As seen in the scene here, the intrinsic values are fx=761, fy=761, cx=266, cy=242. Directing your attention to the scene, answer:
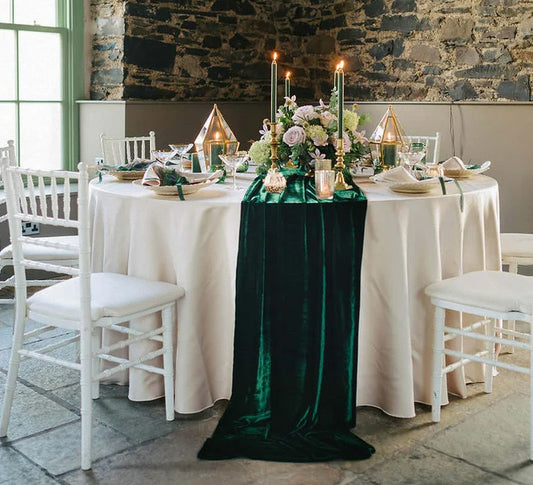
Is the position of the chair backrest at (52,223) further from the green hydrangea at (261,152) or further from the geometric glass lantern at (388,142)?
the geometric glass lantern at (388,142)

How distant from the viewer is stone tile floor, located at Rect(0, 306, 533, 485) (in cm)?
254

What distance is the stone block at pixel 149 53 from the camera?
5.64 meters

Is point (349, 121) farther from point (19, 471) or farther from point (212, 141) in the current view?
point (19, 471)

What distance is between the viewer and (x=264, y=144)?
11.0 feet

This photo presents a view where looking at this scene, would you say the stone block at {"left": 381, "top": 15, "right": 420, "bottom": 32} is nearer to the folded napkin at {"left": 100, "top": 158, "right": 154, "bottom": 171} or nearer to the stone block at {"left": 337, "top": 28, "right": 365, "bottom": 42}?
the stone block at {"left": 337, "top": 28, "right": 365, "bottom": 42}

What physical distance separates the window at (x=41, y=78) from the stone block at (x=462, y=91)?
2804 mm

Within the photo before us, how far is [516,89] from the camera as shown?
5.29m

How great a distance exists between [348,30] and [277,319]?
4043 mm

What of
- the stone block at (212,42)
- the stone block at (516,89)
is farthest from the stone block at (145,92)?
the stone block at (516,89)

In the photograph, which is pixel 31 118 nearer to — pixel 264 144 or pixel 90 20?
pixel 90 20

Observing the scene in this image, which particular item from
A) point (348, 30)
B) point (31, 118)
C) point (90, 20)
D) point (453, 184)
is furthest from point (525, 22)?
point (31, 118)

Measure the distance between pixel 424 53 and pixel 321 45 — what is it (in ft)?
3.53

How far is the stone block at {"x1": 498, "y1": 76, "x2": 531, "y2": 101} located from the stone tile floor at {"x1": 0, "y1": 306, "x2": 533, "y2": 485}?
2613 mm

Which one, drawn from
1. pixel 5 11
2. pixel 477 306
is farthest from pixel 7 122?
pixel 477 306
